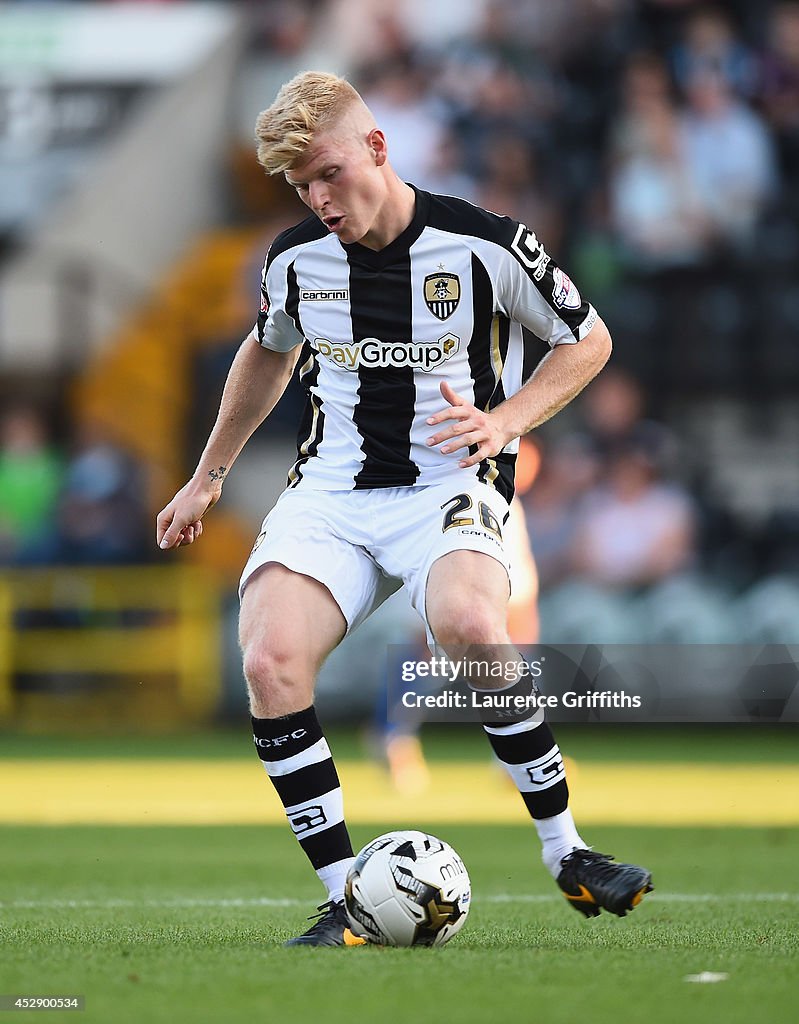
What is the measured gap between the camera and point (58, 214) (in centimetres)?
1675

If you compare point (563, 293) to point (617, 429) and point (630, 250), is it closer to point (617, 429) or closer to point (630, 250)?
point (617, 429)

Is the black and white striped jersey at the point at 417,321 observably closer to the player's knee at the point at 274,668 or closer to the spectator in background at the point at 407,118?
the player's knee at the point at 274,668

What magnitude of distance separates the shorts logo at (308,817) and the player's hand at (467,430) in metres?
1.02

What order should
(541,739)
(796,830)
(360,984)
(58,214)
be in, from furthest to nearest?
(58,214) < (796,830) < (541,739) < (360,984)

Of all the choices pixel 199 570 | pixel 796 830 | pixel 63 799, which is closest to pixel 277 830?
pixel 63 799

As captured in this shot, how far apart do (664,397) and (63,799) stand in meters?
6.78

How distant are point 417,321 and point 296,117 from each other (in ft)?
2.26

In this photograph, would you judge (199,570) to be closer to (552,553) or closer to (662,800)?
(552,553)

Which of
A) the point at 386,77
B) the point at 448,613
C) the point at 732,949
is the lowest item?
the point at 732,949

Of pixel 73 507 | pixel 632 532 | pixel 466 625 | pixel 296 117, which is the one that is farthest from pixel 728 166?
pixel 466 625

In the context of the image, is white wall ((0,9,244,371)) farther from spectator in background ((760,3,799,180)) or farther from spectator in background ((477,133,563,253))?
spectator in background ((760,3,799,180))

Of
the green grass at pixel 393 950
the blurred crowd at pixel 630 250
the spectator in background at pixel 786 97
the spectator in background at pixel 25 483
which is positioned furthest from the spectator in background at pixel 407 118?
the green grass at pixel 393 950

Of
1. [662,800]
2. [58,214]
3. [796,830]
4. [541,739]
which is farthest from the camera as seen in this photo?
[58,214]

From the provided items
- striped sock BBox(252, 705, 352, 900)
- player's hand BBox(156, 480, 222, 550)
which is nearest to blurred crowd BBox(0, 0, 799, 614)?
player's hand BBox(156, 480, 222, 550)
